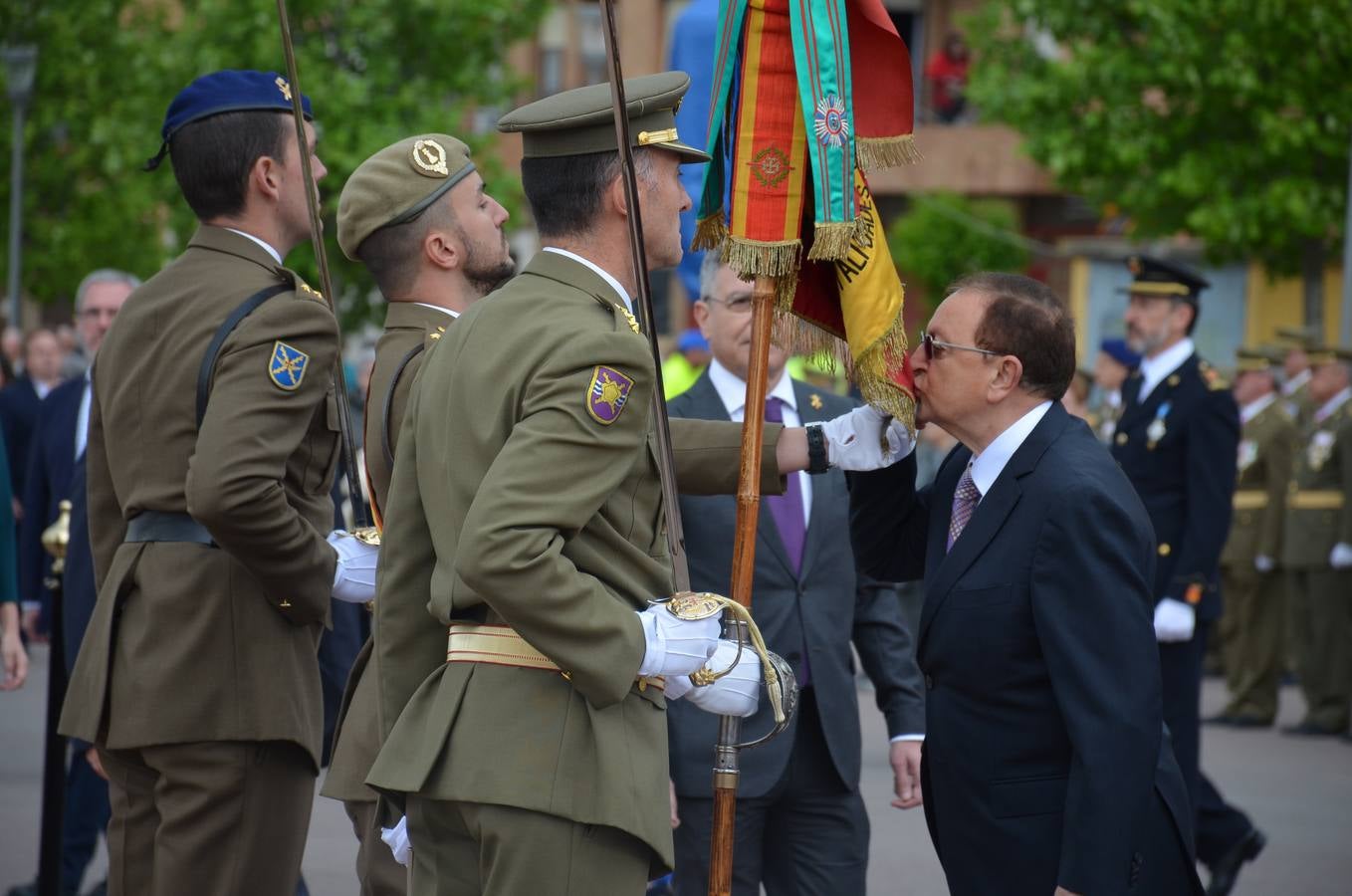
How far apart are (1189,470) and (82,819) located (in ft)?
14.6

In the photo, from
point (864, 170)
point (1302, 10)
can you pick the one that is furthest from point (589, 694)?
point (1302, 10)

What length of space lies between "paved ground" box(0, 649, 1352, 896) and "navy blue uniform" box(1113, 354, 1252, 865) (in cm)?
69

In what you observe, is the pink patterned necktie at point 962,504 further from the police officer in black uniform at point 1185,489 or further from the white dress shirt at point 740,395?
the police officer in black uniform at point 1185,489

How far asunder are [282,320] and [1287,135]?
16.2m

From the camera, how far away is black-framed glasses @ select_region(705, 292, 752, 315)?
4781 millimetres

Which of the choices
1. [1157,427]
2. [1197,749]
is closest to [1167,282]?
[1157,427]

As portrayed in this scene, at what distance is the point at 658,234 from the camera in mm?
3211

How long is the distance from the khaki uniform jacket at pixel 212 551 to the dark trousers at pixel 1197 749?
3.88 meters

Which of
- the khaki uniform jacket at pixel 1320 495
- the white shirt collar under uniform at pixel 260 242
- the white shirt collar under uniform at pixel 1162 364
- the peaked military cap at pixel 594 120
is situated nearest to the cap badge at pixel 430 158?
the white shirt collar under uniform at pixel 260 242

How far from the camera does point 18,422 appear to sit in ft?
34.7

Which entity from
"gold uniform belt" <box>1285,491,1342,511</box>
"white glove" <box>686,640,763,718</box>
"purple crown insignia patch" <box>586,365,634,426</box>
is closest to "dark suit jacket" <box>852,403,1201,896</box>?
"white glove" <box>686,640,763,718</box>

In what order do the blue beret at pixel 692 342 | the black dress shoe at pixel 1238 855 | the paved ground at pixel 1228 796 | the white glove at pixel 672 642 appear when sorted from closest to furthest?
the white glove at pixel 672 642, the black dress shoe at pixel 1238 855, the paved ground at pixel 1228 796, the blue beret at pixel 692 342

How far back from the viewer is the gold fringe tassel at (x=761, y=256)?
3.55m

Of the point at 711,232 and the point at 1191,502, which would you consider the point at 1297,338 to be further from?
the point at 711,232
